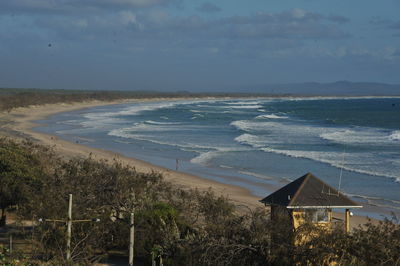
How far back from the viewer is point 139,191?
19797 mm

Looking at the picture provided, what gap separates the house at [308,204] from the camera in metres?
12.4

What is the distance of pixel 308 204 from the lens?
491 inches

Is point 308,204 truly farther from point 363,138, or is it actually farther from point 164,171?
point 363,138

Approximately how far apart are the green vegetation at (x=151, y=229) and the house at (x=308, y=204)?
36 cm

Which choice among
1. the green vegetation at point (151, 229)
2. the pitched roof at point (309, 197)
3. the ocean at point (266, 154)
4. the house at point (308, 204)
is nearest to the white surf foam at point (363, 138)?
the ocean at point (266, 154)

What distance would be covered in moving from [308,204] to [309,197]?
22 centimetres

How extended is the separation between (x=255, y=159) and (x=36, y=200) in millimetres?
21568

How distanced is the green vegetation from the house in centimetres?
36

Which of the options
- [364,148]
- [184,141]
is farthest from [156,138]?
[364,148]

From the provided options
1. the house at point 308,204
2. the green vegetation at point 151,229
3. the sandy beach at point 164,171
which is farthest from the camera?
the sandy beach at point 164,171

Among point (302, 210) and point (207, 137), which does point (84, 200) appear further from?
point (207, 137)

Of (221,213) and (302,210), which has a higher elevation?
(302,210)

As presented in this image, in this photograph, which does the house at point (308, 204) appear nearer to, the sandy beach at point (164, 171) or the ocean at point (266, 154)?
the sandy beach at point (164, 171)

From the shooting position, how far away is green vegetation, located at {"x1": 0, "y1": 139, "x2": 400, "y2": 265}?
11781 millimetres
